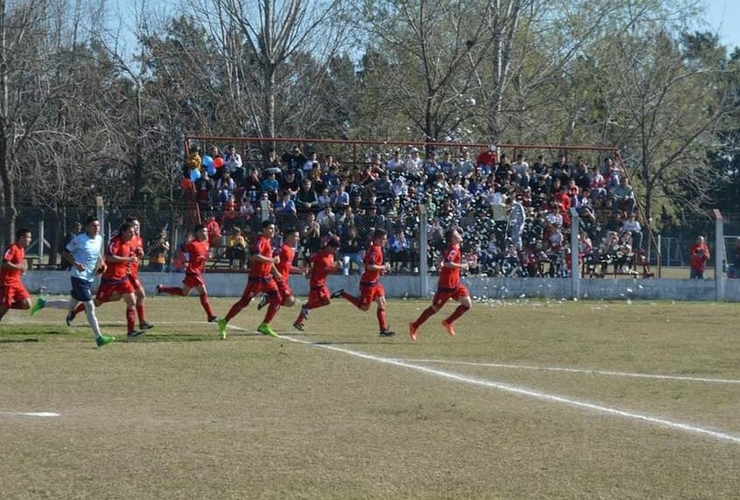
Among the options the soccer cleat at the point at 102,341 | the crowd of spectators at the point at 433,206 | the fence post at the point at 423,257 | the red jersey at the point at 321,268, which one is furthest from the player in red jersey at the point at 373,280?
the fence post at the point at 423,257

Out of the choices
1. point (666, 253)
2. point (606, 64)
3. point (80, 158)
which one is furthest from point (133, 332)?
point (606, 64)

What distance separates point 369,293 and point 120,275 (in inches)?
168

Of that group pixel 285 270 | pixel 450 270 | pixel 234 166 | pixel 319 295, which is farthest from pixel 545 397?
pixel 234 166

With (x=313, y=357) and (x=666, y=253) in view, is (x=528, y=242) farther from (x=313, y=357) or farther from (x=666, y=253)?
(x=313, y=357)

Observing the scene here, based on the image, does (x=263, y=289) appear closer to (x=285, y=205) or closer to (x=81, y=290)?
(x=81, y=290)

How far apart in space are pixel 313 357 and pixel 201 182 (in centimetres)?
1728

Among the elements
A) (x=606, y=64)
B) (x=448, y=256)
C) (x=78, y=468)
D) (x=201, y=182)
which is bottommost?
(x=78, y=468)

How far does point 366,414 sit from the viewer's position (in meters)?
11.9

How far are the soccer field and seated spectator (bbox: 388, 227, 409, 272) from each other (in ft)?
33.4

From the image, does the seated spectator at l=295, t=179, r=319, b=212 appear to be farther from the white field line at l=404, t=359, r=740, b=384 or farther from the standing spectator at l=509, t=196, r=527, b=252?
the white field line at l=404, t=359, r=740, b=384

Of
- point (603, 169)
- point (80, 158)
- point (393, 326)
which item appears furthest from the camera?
point (80, 158)

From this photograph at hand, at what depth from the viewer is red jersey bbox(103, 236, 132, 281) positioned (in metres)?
18.5

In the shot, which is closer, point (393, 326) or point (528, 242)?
point (393, 326)

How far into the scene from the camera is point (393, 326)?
22.5 metres
